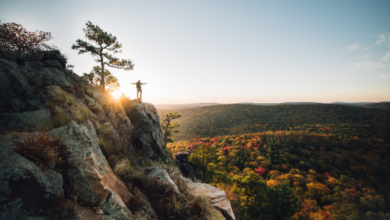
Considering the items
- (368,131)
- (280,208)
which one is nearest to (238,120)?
(368,131)

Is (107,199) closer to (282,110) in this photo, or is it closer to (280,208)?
(280,208)

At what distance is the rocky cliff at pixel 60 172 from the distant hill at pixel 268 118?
84.6 meters

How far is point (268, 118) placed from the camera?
373 feet

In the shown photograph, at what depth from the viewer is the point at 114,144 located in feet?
20.7

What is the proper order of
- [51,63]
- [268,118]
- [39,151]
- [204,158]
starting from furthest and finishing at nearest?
[268,118] → [204,158] → [51,63] → [39,151]

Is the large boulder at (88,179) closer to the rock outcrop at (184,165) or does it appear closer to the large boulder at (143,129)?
the large boulder at (143,129)

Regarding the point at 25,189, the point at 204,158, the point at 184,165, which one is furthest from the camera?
the point at 184,165

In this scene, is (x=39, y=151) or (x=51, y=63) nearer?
(x=39, y=151)

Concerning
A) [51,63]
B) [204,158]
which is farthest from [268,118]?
[51,63]

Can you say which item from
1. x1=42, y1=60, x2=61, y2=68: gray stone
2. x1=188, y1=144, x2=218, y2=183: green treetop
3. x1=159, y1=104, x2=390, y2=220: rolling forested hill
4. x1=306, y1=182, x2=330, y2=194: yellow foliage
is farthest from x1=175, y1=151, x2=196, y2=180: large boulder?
x1=306, y1=182, x2=330, y2=194: yellow foliage

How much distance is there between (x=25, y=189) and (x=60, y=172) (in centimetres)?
77

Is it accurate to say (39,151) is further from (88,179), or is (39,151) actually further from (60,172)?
(88,179)

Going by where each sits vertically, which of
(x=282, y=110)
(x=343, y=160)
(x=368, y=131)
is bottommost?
(x=343, y=160)

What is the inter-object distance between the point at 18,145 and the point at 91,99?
7.58 meters
